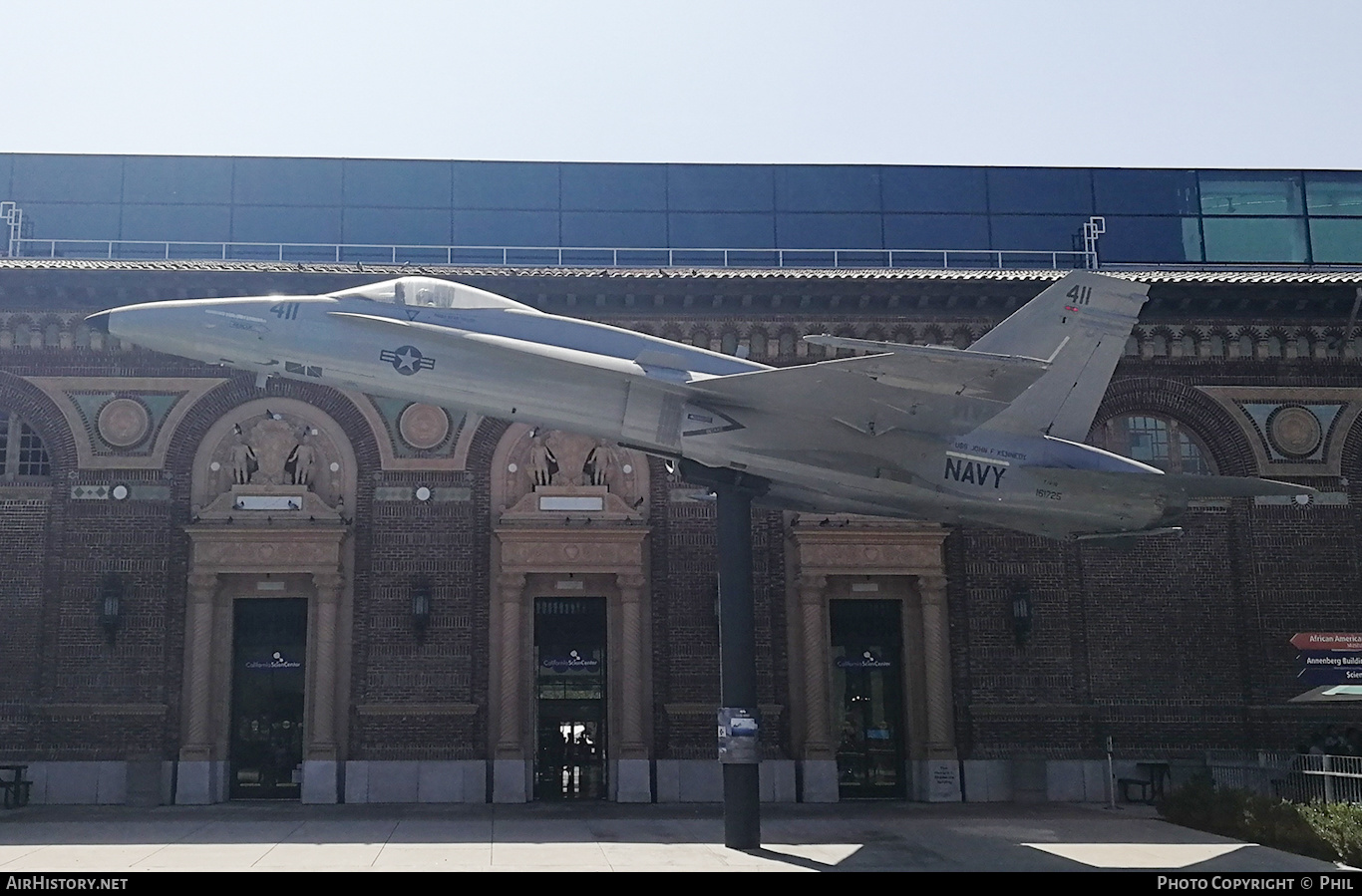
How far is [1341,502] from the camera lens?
26516 mm

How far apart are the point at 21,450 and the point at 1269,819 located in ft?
77.9

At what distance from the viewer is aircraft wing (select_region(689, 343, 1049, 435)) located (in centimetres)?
1594

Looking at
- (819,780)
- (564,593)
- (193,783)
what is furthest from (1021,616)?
(193,783)

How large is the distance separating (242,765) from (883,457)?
48.8ft

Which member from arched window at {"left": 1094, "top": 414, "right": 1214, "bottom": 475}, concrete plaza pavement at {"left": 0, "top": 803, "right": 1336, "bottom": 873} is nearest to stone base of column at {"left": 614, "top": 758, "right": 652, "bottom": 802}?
concrete plaza pavement at {"left": 0, "top": 803, "right": 1336, "bottom": 873}

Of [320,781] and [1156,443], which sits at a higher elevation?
[1156,443]

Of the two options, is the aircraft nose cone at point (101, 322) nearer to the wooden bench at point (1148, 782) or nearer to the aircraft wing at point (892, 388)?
the aircraft wing at point (892, 388)

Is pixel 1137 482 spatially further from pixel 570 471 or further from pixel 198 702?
pixel 198 702

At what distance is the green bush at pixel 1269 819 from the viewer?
17.3 m

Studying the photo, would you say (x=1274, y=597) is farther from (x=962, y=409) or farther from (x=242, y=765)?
(x=242, y=765)

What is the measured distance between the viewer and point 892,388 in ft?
54.7

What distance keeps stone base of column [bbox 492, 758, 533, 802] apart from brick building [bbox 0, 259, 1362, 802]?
0.19 feet

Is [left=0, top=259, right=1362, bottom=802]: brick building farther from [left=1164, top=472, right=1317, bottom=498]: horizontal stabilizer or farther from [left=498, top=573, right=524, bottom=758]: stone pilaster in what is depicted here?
[left=1164, top=472, right=1317, bottom=498]: horizontal stabilizer

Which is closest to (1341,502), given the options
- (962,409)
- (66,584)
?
(962,409)
